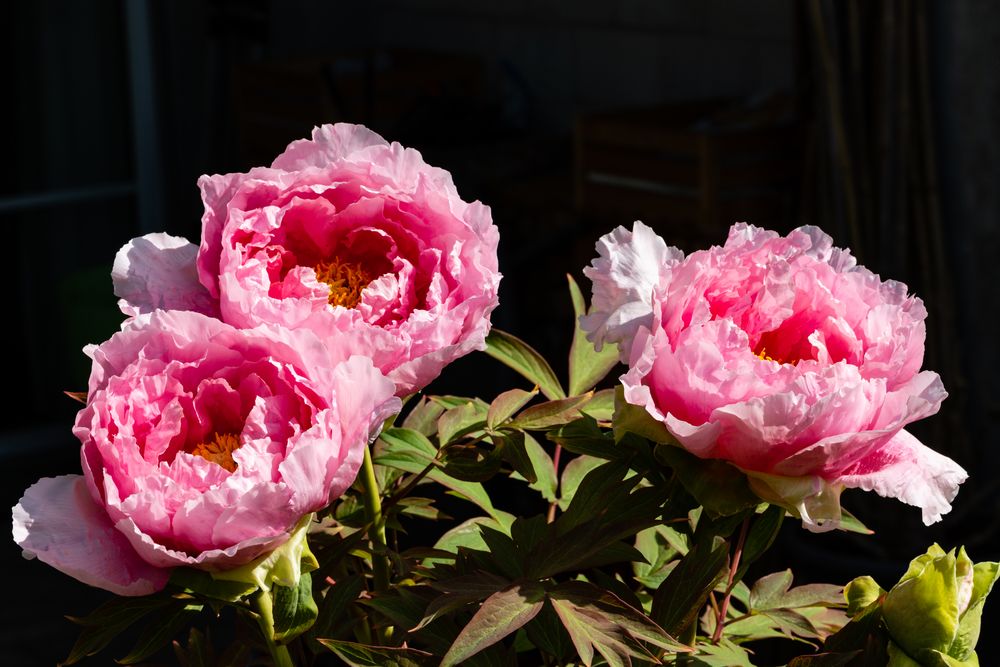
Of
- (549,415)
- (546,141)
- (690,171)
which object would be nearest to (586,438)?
(549,415)

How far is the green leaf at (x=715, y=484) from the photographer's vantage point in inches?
19.2

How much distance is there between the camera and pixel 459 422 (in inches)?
24.5

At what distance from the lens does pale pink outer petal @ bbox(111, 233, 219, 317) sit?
0.53 metres

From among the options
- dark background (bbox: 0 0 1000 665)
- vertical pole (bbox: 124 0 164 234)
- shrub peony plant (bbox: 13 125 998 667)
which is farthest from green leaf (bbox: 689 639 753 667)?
vertical pole (bbox: 124 0 164 234)

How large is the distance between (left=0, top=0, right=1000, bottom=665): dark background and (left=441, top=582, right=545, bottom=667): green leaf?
152cm

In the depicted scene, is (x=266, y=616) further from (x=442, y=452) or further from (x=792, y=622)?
(x=792, y=622)

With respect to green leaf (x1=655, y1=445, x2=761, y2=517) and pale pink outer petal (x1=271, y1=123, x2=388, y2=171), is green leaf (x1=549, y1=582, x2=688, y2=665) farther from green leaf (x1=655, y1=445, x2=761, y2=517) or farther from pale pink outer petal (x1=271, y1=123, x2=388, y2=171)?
pale pink outer petal (x1=271, y1=123, x2=388, y2=171)

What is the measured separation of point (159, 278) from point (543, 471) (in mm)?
221

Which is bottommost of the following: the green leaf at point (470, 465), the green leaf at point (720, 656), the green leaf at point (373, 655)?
the green leaf at point (720, 656)

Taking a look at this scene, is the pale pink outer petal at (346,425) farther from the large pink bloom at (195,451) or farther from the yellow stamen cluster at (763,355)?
the yellow stamen cluster at (763,355)

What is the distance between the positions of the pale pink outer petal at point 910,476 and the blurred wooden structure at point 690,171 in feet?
7.59

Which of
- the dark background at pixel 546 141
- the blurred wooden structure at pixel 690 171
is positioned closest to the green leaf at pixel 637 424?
the dark background at pixel 546 141

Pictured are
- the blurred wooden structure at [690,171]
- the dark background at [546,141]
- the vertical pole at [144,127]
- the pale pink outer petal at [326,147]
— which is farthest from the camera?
the vertical pole at [144,127]

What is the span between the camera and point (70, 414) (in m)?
3.53
